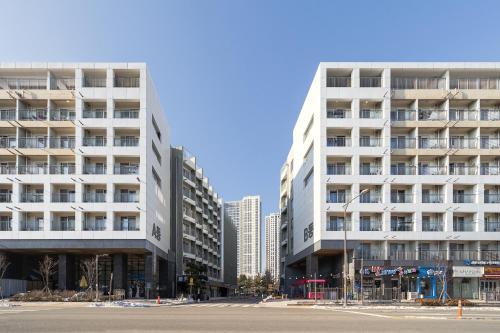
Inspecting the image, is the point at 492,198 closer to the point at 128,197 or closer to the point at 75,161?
the point at 128,197

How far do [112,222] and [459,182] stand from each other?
43.3 meters

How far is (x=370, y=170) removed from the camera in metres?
66.6

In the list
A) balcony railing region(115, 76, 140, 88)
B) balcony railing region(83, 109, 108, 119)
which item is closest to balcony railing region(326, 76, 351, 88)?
balcony railing region(115, 76, 140, 88)

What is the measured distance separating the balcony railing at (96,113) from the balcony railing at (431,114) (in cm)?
4017

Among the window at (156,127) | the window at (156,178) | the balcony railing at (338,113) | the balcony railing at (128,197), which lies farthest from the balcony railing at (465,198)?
the window at (156,127)

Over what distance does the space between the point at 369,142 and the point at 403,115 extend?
579 cm

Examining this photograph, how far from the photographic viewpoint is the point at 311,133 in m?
76.1

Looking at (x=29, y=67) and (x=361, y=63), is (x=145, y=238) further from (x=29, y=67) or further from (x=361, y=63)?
(x=361, y=63)

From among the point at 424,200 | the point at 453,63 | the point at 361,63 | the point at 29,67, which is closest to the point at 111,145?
the point at 29,67

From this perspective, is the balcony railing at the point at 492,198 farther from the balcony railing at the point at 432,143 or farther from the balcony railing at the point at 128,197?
the balcony railing at the point at 128,197

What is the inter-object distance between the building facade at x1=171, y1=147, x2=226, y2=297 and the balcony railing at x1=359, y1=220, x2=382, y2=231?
35.7 meters

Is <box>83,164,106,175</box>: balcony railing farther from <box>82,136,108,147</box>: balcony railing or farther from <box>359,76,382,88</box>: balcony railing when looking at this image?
<box>359,76,382,88</box>: balcony railing

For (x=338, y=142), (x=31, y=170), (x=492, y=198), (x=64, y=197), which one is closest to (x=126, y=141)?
(x=64, y=197)

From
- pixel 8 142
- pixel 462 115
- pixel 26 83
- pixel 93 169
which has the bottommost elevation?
pixel 93 169
